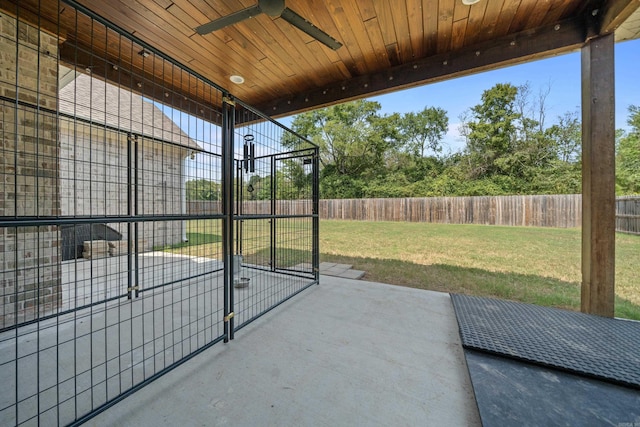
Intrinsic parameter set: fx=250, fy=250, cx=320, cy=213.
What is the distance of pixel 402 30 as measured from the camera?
225 centimetres

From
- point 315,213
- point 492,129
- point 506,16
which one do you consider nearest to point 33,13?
point 315,213

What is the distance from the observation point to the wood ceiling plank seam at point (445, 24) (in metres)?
1.97

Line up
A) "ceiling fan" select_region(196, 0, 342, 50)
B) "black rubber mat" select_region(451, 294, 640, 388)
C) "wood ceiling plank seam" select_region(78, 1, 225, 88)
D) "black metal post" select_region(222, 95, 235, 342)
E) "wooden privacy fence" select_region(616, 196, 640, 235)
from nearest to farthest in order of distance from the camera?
"black rubber mat" select_region(451, 294, 640, 388), "ceiling fan" select_region(196, 0, 342, 50), "black metal post" select_region(222, 95, 235, 342), "wood ceiling plank seam" select_region(78, 1, 225, 88), "wooden privacy fence" select_region(616, 196, 640, 235)

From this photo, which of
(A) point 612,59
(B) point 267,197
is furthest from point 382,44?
(B) point 267,197

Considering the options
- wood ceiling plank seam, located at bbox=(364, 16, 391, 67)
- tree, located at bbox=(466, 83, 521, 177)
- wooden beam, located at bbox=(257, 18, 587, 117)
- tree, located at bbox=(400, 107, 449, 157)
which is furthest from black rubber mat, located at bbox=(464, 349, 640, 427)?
tree, located at bbox=(400, 107, 449, 157)

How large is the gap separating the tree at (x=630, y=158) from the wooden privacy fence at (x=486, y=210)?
3.95m

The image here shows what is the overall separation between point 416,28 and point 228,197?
2.20 meters

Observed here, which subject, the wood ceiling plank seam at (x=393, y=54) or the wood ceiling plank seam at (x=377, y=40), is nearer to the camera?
the wood ceiling plank seam at (x=377, y=40)

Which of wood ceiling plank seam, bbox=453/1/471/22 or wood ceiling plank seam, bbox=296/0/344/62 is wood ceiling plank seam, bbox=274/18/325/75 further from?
wood ceiling plank seam, bbox=453/1/471/22

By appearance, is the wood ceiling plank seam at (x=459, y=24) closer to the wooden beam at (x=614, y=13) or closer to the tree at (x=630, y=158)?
the wooden beam at (x=614, y=13)

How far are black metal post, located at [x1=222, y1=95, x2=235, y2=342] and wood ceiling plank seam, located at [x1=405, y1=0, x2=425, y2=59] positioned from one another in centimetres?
163

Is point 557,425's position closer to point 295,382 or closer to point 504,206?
point 295,382

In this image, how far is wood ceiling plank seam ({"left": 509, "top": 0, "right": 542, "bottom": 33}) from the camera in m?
1.97

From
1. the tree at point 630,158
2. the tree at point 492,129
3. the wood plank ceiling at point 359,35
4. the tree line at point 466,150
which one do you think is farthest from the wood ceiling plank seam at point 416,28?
the tree at point 492,129
